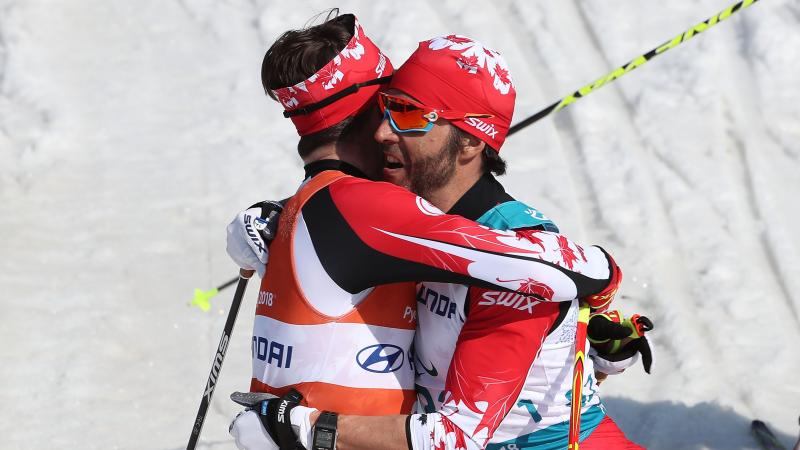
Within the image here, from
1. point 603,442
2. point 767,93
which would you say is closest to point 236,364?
point 603,442

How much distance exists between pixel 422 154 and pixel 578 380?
93 cm

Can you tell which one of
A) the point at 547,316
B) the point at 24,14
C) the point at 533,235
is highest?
the point at 24,14

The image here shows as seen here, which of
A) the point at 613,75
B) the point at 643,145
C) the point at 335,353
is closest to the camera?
the point at 335,353

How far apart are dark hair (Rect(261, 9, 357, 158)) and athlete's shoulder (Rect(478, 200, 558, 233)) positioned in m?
0.62

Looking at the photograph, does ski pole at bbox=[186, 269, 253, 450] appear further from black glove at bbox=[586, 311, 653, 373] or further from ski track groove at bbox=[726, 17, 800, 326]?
ski track groove at bbox=[726, 17, 800, 326]

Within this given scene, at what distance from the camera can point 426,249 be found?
115 inches

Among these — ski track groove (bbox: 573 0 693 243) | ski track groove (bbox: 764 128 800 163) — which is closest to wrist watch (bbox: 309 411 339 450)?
ski track groove (bbox: 573 0 693 243)

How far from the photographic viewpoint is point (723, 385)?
249 inches

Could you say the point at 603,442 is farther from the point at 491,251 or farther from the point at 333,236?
the point at 333,236

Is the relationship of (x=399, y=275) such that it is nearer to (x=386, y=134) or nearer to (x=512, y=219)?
(x=512, y=219)

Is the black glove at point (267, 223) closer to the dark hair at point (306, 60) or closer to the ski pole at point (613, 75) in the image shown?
the dark hair at point (306, 60)

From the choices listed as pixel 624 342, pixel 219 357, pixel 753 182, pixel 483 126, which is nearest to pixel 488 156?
pixel 483 126

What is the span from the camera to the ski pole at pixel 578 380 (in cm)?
322

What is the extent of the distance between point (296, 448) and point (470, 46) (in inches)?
57.8
